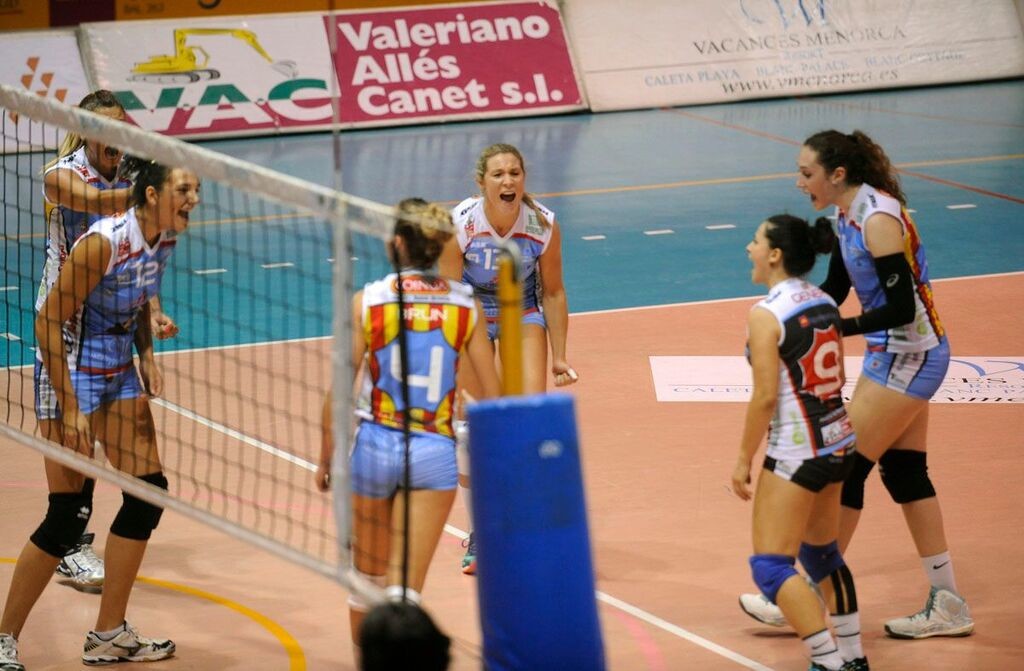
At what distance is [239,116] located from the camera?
19.6 metres

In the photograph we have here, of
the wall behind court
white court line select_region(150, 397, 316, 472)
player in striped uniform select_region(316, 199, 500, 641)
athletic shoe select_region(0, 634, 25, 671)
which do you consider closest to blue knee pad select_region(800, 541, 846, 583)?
player in striped uniform select_region(316, 199, 500, 641)

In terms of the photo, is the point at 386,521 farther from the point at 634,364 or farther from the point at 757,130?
the point at 757,130

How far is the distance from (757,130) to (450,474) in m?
15.1

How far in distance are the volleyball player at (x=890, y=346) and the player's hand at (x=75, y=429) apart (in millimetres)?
2854

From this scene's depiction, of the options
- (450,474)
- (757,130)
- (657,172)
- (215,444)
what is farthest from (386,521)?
(757,130)

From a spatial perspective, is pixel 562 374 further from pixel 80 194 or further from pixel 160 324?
pixel 80 194

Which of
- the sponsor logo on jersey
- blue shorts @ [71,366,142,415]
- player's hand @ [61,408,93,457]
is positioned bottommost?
player's hand @ [61,408,93,457]

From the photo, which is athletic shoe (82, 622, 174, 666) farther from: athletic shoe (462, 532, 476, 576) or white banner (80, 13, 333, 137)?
white banner (80, 13, 333, 137)

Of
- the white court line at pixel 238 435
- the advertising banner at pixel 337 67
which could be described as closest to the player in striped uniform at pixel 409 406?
the white court line at pixel 238 435

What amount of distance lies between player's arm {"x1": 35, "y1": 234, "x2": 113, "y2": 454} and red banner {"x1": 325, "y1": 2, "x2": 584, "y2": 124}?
15.0 meters

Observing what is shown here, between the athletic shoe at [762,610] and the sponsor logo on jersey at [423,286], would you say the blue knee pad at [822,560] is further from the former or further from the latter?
the sponsor logo on jersey at [423,286]

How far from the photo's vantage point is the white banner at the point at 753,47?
21.5 metres

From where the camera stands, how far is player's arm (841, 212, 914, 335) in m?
5.64

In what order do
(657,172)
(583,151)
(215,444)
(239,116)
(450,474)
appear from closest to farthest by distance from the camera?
(450,474), (215,444), (657,172), (583,151), (239,116)
